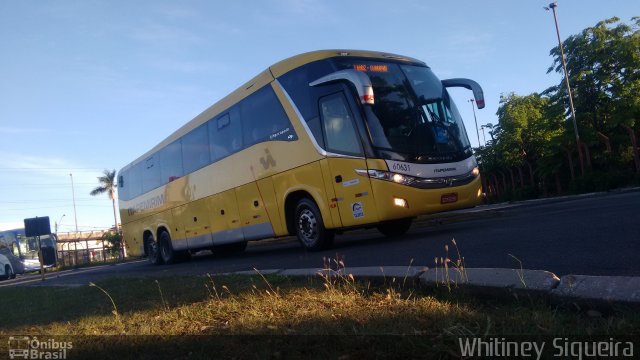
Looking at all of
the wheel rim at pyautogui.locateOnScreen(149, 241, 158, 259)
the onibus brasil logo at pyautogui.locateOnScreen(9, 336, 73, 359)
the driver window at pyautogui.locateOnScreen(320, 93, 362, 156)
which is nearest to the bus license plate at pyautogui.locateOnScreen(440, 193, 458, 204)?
the driver window at pyautogui.locateOnScreen(320, 93, 362, 156)

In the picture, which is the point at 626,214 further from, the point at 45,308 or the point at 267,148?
the point at 45,308

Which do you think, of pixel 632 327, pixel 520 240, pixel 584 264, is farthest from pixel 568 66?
pixel 632 327

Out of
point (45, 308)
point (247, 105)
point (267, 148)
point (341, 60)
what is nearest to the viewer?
point (45, 308)

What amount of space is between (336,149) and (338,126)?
0.40 metres

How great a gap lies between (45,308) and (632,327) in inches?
266

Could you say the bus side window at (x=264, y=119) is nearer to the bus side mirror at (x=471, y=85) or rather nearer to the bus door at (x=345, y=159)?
the bus door at (x=345, y=159)

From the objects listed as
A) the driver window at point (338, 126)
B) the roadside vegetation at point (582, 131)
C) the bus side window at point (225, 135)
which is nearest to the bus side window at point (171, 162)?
the bus side window at point (225, 135)

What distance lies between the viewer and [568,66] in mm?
30984

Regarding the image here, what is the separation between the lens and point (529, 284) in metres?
4.03

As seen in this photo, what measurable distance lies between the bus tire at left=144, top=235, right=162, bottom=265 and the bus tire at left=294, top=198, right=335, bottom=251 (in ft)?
26.1

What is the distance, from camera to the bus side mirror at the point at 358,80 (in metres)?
7.98

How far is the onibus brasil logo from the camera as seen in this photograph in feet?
13.2

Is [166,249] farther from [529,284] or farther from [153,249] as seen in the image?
[529,284]

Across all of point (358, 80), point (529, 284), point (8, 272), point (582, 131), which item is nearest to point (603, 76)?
point (582, 131)
